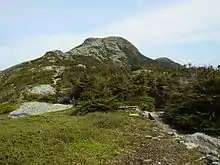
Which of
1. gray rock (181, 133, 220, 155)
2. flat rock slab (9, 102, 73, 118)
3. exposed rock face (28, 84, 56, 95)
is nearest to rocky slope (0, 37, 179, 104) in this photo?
exposed rock face (28, 84, 56, 95)

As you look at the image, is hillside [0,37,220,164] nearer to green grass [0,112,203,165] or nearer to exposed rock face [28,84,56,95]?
green grass [0,112,203,165]

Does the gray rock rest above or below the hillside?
below

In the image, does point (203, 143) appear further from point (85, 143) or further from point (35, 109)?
point (35, 109)

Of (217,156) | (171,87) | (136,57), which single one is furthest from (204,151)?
(136,57)

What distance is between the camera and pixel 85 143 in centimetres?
1394

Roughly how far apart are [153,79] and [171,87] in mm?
1788

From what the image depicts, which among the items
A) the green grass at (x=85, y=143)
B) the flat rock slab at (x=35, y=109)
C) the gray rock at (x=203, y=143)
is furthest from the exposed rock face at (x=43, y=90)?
the gray rock at (x=203, y=143)

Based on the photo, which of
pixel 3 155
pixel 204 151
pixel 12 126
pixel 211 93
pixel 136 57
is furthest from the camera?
pixel 136 57

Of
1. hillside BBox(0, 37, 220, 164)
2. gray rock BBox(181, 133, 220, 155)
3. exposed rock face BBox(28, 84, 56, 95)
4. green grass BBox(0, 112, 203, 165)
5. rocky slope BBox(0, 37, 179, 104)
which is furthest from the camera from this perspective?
rocky slope BBox(0, 37, 179, 104)

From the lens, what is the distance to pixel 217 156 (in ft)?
45.2

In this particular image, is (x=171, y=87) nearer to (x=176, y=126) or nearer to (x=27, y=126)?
(x=176, y=126)

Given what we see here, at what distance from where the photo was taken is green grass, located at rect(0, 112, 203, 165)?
1227 cm

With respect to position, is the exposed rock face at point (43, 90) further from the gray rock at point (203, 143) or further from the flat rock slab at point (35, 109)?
the gray rock at point (203, 143)

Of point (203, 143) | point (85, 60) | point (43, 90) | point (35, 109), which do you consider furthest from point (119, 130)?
point (85, 60)
